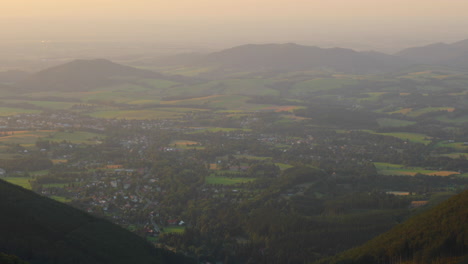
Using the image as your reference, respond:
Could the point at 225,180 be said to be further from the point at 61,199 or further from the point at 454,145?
the point at 454,145

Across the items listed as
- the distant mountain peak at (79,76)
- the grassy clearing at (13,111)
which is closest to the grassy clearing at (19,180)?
the grassy clearing at (13,111)

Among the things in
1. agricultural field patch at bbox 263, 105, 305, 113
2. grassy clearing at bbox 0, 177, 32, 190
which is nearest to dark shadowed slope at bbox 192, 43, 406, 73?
agricultural field patch at bbox 263, 105, 305, 113

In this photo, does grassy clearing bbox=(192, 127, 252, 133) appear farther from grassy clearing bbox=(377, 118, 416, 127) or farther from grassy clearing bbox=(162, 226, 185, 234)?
grassy clearing bbox=(162, 226, 185, 234)

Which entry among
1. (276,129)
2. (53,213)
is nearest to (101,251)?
(53,213)

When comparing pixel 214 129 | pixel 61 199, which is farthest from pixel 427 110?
pixel 61 199

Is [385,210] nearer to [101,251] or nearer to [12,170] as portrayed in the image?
[101,251]
